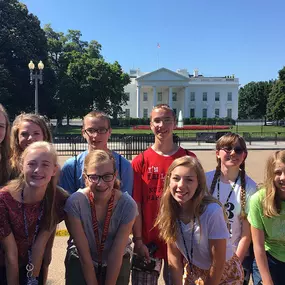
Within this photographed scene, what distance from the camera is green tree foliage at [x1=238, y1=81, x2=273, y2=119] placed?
8481 centimetres

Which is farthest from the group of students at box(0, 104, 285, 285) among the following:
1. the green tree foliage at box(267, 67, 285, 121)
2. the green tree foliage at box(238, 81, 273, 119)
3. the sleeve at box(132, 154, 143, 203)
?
the green tree foliage at box(238, 81, 273, 119)

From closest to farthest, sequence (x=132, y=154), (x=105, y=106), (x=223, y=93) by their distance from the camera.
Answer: (x=132, y=154)
(x=105, y=106)
(x=223, y=93)

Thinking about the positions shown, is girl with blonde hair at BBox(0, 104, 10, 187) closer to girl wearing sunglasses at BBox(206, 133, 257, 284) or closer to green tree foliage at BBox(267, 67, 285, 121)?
girl wearing sunglasses at BBox(206, 133, 257, 284)

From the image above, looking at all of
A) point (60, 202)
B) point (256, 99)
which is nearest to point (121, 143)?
point (60, 202)

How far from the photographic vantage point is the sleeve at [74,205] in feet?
8.04

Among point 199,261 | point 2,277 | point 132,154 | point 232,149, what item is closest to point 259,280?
point 199,261

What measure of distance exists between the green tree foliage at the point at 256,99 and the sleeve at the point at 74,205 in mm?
88193

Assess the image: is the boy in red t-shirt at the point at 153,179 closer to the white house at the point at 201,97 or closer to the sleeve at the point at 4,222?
the sleeve at the point at 4,222

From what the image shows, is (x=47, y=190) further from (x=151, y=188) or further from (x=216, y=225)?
(x=216, y=225)

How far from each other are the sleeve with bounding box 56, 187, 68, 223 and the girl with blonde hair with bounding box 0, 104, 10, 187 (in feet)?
1.75

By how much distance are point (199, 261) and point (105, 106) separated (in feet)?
159

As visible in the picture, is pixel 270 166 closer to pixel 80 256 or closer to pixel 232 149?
pixel 232 149

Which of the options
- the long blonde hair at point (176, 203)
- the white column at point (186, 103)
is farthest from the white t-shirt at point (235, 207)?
the white column at point (186, 103)

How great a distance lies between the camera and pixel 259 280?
284 cm
